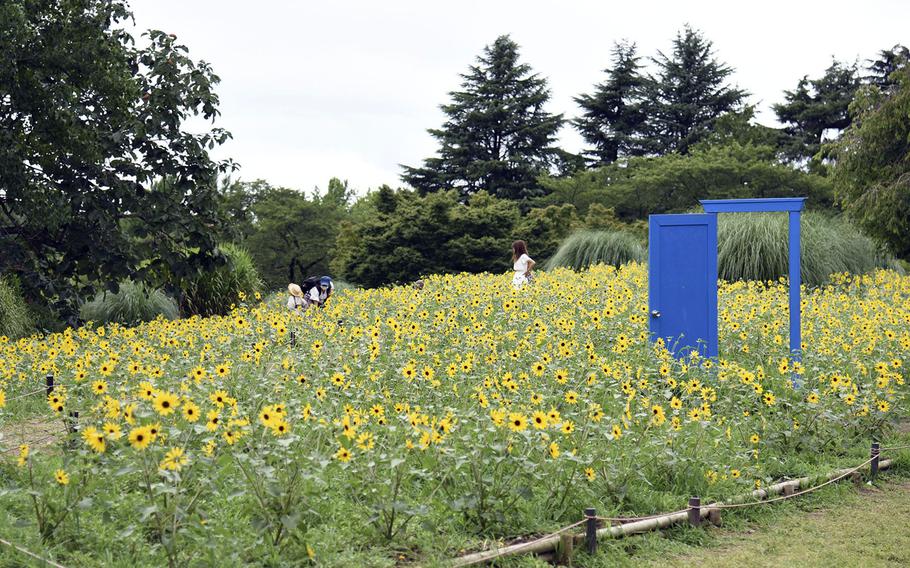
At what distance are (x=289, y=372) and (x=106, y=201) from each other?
610 centimetres

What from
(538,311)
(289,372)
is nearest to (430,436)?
(289,372)

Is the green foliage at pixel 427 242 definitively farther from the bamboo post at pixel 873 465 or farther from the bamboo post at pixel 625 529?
the bamboo post at pixel 625 529

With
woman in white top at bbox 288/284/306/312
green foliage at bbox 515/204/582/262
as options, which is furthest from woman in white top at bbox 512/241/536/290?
green foliage at bbox 515/204/582/262

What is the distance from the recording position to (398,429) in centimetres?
420

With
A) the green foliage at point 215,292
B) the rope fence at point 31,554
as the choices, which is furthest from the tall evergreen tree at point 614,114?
the rope fence at point 31,554

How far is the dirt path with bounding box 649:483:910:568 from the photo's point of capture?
13.2 ft

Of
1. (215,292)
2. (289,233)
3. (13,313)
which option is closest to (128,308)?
(215,292)

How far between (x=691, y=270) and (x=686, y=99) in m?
29.5

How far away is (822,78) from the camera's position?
34.1 metres

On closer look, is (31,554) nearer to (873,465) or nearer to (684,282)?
(873,465)

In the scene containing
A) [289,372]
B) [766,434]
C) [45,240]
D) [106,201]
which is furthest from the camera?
[45,240]

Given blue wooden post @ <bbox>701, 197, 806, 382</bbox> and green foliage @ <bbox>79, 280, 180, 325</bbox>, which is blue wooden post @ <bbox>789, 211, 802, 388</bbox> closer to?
blue wooden post @ <bbox>701, 197, 806, 382</bbox>

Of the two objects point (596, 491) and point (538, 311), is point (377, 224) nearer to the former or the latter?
point (538, 311)

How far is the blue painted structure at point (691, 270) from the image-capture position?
747 centimetres
